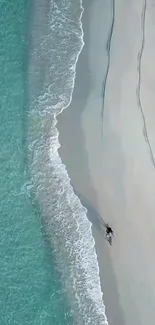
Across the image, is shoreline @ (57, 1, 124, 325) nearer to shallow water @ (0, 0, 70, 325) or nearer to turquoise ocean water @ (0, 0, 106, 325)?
turquoise ocean water @ (0, 0, 106, 325)

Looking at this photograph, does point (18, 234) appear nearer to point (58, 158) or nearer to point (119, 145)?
point (58, 158)

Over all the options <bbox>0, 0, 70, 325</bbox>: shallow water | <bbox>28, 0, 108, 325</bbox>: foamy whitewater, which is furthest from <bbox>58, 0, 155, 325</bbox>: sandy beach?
<bbox>0, 0, 70, 325</bbox>: shallow water

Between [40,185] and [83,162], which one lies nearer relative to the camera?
[83,162]

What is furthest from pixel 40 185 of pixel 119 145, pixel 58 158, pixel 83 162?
pixel 119 145

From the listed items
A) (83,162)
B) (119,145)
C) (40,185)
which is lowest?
(40,185)

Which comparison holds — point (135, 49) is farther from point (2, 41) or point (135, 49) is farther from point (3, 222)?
point (3, 222)

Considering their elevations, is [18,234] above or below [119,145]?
below

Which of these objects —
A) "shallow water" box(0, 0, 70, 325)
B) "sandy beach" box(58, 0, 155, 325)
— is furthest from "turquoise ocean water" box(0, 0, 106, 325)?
"sandy beach" box(58, 0, 155, 325)
